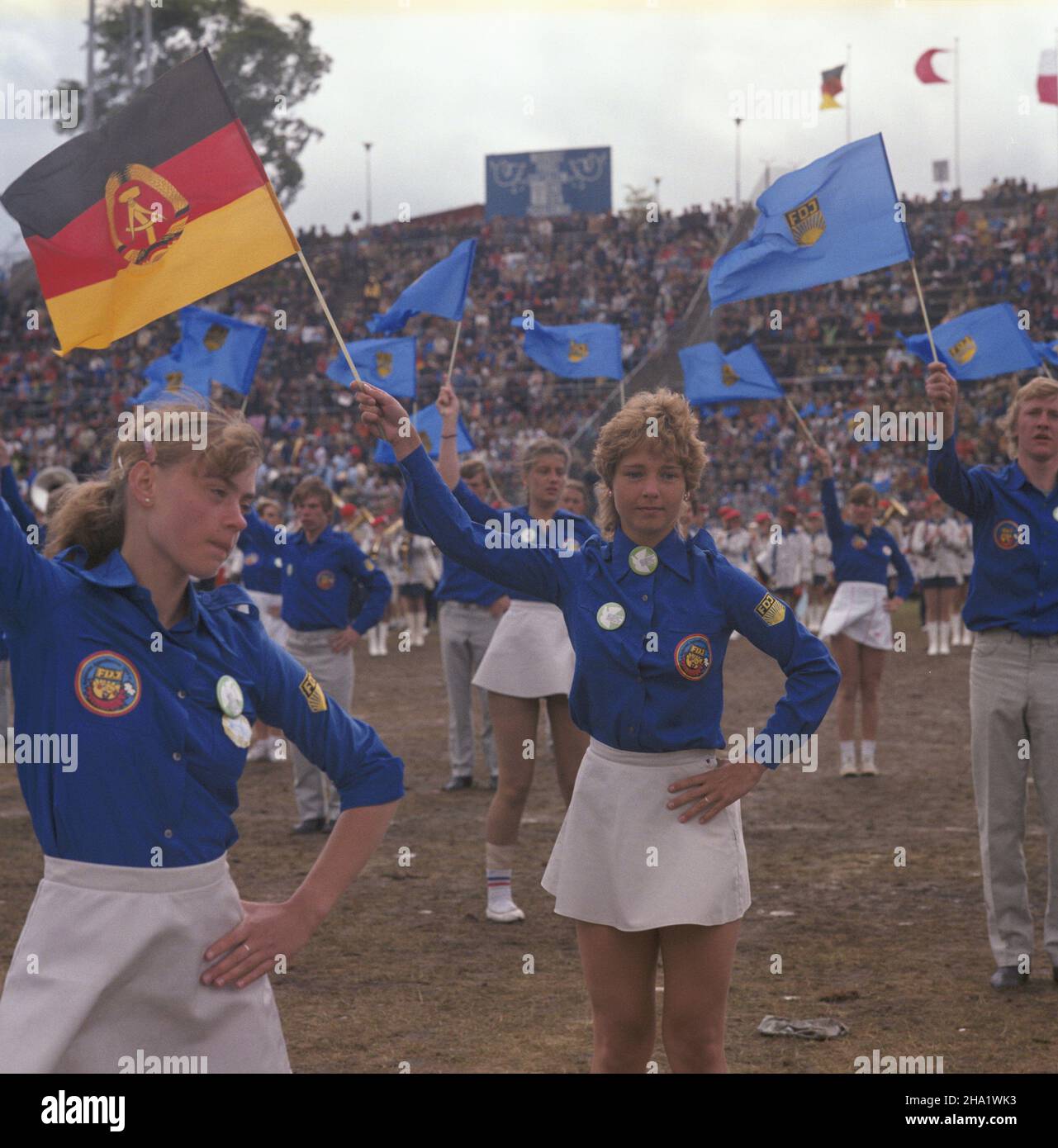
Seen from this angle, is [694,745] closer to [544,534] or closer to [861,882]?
[544,534]

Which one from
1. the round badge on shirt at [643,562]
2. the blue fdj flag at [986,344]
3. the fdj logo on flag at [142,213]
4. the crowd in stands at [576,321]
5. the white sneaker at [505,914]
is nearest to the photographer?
the fdj logo on flag at [142,213]

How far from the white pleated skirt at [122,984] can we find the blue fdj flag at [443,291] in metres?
7.29

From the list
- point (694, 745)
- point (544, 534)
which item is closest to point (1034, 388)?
point (544, 534)

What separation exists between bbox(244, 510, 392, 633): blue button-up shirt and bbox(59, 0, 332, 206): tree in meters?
50.2

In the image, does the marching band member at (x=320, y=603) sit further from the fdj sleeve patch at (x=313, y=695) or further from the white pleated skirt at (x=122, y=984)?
the white pleated skirt at (x=122, y=984)

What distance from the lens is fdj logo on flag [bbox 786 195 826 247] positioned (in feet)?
23.3

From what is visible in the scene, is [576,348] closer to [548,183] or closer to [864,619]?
[864,619]

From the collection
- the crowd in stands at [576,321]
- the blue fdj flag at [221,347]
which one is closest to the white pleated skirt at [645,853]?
the blue fdj flag at [221,347]

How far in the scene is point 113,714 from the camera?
9.23ft

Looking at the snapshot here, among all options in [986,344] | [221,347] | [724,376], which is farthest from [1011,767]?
[724,376]

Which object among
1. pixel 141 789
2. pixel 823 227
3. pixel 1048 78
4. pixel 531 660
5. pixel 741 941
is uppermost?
pixel 1048 78

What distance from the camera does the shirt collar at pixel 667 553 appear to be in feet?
13.7

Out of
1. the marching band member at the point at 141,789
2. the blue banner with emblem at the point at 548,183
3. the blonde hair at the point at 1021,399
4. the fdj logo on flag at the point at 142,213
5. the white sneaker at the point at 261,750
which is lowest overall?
the white sneaker at the point at 261,750

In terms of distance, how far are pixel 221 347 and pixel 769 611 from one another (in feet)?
29.3
